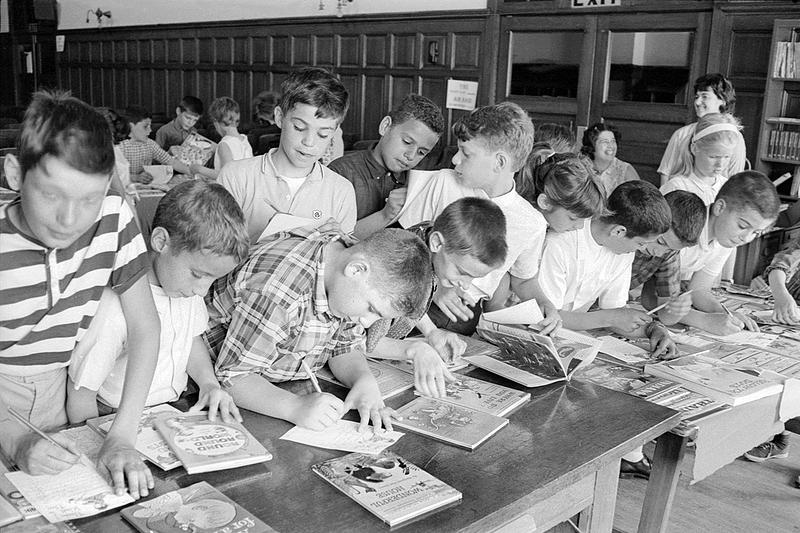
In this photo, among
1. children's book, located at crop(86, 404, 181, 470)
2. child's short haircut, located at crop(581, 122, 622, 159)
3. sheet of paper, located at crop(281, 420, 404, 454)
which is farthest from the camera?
child's short haircut, located at crop(581, 122, 622, 159)

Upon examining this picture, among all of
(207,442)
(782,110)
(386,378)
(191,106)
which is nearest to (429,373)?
(386,378)

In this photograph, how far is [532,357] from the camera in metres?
2.13

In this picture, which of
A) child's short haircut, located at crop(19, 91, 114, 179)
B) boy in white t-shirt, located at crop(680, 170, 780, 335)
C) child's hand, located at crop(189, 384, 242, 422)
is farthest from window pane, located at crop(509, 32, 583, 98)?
child's short haircut, located at crop(19, 91, 114, 179)

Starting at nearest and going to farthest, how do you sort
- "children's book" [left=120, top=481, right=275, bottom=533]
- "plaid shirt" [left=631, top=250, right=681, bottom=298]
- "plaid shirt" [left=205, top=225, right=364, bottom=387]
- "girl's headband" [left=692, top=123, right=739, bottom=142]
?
"children's book" [left=120, top=481, right=275, bottom=533]
"plaid shirt" [left=205, top=225, right=364, bottom=387]
"plaid shirt" [left=631, top=250, right=681, bottom=298]
"girl's headband" [left=692, top=123, right=739, bottom=142]

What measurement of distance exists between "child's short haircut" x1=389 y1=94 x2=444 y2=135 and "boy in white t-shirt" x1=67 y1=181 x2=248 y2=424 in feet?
3.90

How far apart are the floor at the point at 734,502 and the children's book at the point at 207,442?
→ 1653 millimetres

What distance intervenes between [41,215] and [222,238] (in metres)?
0.43

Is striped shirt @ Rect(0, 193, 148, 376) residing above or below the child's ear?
Answer: below

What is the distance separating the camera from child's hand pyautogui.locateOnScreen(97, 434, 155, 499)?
1.34 m

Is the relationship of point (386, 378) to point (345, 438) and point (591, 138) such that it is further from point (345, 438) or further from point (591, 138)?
point (591, 138)

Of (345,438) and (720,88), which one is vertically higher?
(720,88)

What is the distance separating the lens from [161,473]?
1.42 metres

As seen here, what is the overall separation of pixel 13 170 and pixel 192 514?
2.11 ft

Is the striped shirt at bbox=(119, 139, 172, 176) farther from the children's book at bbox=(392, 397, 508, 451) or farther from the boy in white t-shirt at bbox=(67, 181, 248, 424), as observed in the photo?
the children's book at bbox=(392, 397, 508, 451)
